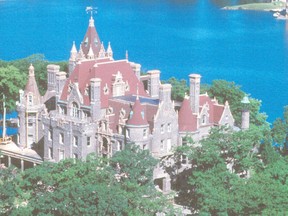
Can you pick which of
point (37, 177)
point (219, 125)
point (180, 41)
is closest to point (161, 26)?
point (180, 41)

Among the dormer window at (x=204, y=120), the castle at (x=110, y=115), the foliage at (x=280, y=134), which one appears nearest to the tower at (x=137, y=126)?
the castle at (x=110, y=115)

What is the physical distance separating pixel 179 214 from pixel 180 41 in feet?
398

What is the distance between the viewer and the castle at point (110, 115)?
6812 cm

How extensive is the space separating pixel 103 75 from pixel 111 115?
14.4 ft

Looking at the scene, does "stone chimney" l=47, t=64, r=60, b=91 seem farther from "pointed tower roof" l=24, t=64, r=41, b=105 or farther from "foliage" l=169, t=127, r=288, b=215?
"foliage" l=169, t=127, r=288, b=215

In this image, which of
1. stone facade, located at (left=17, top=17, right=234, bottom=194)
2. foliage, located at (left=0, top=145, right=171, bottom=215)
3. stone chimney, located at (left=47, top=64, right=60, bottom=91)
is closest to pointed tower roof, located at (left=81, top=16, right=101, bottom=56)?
stone chimney, located at (left=47, top=64, right=60, bottom=91)

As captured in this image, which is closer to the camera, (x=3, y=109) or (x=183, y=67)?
(x=3, y=109)

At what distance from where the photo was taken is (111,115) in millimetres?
69375

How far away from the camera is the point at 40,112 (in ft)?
246

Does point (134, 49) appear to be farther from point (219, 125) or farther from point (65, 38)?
point (219, 125)

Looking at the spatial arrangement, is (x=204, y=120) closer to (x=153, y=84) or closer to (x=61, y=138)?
(x=153, y=84)

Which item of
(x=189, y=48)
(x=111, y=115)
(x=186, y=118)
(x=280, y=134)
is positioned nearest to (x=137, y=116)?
(x=111, y=115)

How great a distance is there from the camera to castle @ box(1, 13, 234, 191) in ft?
224

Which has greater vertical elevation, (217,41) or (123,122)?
(217,41)
